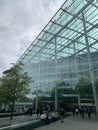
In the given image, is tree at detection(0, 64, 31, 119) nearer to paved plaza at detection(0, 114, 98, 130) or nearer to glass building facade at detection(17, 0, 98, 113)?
paved plaza at detection(0, 114, 98, 130)

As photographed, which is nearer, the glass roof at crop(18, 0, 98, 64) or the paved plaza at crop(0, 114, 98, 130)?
the paved plaza at crop(0, 114, 98, 130)

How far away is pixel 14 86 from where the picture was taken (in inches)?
733

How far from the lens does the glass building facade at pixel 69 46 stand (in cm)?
2033

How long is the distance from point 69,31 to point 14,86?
1298 centimetres

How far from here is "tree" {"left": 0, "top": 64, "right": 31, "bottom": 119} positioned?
18.3 meters

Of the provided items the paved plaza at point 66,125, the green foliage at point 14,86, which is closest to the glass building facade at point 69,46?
the paved plaza at point 66,125

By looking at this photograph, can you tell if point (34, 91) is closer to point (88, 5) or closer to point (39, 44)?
point (39, 44)

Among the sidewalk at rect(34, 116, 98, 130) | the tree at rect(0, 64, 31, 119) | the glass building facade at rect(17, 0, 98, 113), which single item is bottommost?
the sidewalk at rect(34, 116, 98, 130)

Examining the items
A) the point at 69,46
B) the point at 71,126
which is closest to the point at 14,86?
the point at 71,126

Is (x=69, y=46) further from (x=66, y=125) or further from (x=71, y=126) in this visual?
(x=71, y=126)

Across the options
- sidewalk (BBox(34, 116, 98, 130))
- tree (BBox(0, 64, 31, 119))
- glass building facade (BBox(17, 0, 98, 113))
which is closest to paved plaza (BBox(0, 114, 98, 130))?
sidewalk (BBox(34, 116, 98, 130))

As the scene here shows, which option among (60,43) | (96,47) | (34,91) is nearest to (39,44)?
(60,43)

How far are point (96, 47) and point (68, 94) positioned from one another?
1415 centimetres

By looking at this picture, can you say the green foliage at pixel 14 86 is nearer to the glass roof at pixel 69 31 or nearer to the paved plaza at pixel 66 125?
the paved plaza at pixel 66 125
